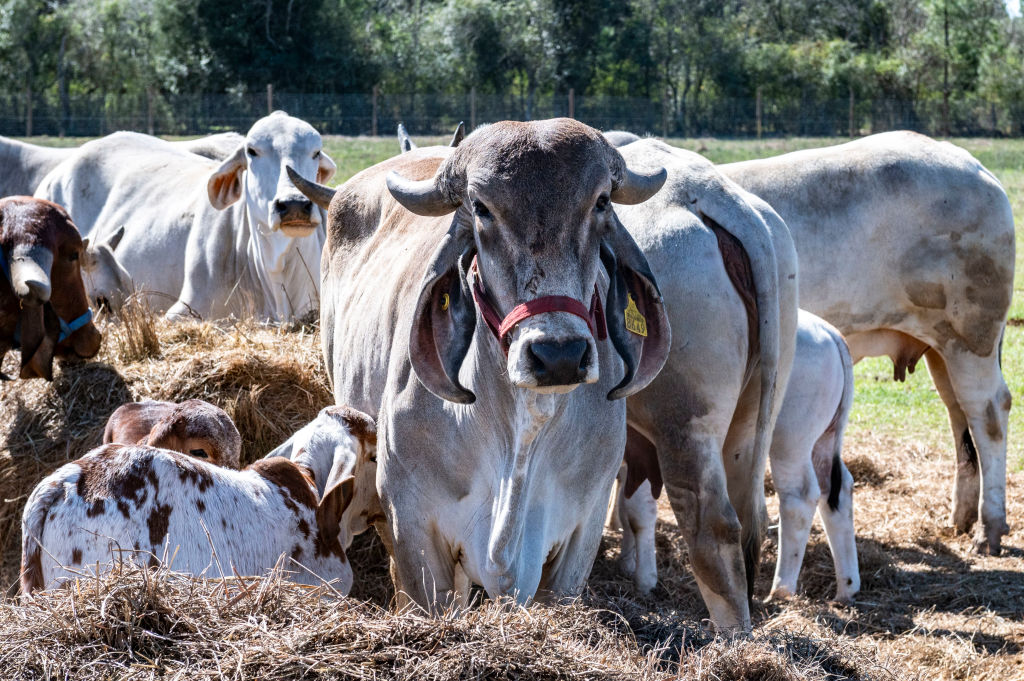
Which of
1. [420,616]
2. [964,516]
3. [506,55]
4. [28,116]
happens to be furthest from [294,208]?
[506,55]

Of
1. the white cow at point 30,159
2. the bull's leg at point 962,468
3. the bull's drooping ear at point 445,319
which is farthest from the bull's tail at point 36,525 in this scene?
the white cow at point 30,159

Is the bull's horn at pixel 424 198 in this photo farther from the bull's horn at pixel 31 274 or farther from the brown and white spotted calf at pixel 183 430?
the bull's horn at pixel 31 274

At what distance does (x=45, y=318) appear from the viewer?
5.63m

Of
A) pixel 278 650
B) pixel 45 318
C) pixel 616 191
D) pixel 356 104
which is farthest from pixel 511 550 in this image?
pixel 356 104

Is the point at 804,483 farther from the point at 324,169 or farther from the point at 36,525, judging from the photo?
the point at 324,169

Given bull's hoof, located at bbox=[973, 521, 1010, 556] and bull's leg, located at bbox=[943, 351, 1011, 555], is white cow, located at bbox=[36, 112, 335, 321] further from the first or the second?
bull's hoof, located at bbox=[973, 521, 1010, 556]

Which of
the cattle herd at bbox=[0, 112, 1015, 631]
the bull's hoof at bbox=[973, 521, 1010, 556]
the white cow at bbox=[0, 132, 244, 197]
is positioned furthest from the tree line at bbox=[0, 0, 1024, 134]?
the bull's hoof at bbox=[973, 521, 1010, 556]

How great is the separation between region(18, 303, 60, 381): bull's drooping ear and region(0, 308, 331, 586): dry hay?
0.18 metres

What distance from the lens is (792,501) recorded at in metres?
5.72

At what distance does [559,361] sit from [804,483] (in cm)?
310

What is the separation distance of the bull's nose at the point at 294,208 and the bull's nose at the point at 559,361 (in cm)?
381

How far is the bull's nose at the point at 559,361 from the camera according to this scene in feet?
9.66

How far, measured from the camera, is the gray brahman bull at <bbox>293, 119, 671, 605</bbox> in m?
3.14

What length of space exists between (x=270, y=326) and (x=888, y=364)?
6.29 m
